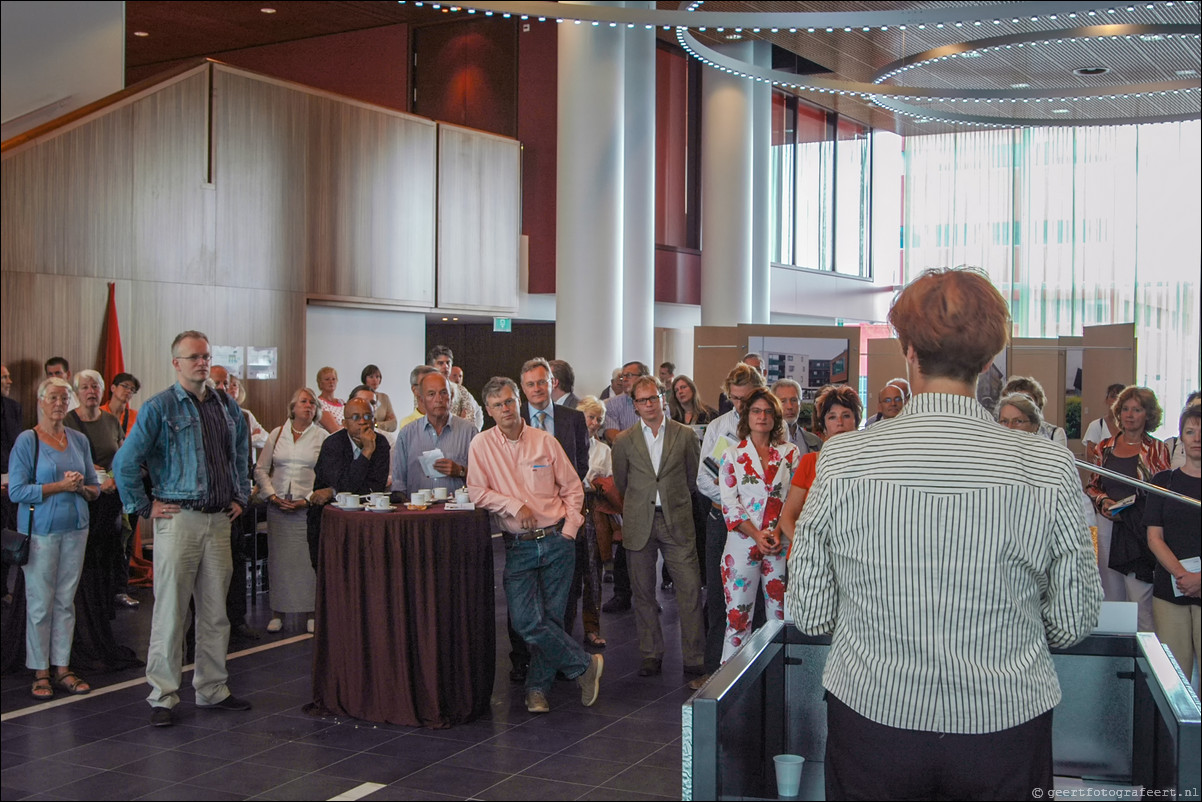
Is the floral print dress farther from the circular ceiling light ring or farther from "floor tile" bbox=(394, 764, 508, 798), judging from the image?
the circular ceiling light ring

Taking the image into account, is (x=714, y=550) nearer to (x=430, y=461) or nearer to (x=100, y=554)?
(x=430, y=461)

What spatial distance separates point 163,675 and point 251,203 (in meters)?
6.31

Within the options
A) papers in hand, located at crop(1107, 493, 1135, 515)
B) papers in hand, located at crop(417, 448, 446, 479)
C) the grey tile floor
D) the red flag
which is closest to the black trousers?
the grey tile floor

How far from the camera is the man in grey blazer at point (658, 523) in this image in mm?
6223

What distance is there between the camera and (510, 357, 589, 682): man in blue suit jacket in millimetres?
6250

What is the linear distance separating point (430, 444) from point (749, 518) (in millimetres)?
1752

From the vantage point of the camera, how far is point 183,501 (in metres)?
5.20

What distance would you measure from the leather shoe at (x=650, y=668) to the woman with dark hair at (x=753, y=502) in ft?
2.61

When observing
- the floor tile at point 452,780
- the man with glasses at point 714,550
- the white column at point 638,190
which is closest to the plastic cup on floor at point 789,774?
the floor tile at point 452,780

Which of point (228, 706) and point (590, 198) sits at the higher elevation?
point (590, 198)

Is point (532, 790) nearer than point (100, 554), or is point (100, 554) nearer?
point (532, 790)

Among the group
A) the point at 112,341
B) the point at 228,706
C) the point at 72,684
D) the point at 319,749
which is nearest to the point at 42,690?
the point at 72,684

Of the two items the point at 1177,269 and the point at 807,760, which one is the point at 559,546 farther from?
the point at 1177,269

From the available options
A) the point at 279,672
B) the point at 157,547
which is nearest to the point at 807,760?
the point at 157,547
